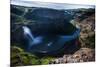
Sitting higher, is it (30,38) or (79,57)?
(30,38)

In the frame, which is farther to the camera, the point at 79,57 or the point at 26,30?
the point at 79,57

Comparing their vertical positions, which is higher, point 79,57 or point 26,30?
point 26,30

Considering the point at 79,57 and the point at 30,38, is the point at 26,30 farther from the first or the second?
the point at 79,57

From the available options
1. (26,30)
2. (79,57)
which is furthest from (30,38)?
(79,57)

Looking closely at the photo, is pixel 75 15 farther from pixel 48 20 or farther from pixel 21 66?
pixel 21 66

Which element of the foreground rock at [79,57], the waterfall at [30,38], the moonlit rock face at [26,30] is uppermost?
the moonlit rock face at [26,30]

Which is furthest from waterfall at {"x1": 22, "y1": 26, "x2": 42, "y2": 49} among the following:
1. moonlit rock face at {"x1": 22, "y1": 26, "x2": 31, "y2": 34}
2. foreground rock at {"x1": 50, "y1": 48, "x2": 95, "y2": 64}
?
foreground rock at {"x1": 50, "y1": 48, "x2": 95, "y2": 64}

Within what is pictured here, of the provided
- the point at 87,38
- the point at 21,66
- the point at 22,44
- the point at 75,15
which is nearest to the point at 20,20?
the point at 22,44

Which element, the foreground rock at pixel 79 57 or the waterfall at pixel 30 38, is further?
the foreground rock at pixel 79 57

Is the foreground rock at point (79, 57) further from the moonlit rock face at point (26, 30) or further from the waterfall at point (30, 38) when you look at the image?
the moonlit rock face at point (26, 30)

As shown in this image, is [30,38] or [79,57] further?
[79,57]

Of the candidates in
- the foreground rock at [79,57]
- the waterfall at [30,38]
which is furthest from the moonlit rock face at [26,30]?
the foreground rock at [79,57]

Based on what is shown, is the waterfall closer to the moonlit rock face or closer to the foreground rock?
the moonlit rock face
